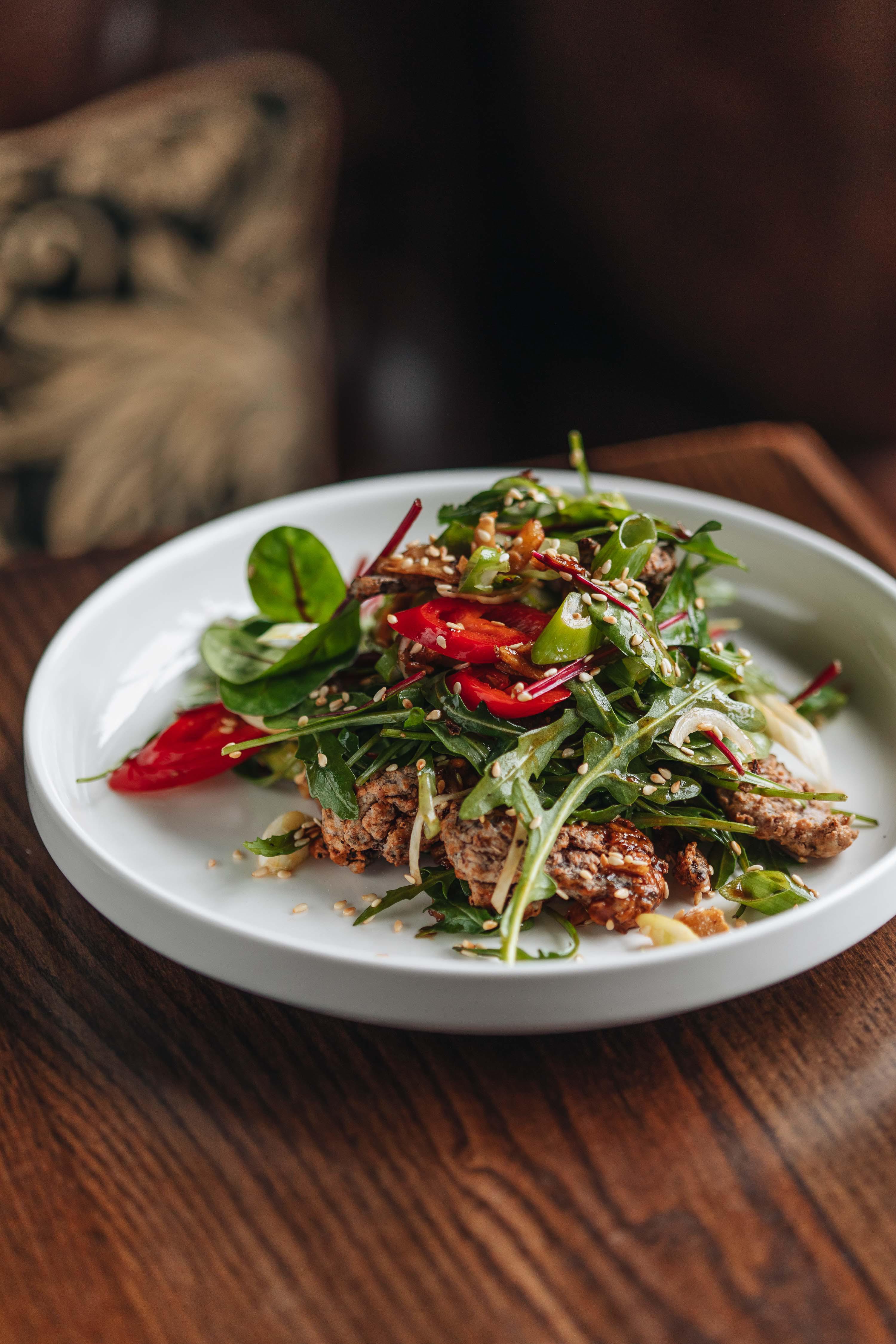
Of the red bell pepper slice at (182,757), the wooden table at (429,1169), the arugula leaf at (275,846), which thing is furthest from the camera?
the red bell pepper slice at (182,757)

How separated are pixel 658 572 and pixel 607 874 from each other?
0.66 metres

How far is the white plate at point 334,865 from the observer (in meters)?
1.36

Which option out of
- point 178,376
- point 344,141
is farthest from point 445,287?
point 178,376

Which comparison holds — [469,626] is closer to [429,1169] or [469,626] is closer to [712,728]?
[712,728]

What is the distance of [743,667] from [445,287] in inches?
142

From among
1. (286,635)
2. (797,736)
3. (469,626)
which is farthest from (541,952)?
(286,635)

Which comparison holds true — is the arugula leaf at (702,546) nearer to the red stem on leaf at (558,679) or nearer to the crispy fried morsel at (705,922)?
the red stem on leaf at (558,679)

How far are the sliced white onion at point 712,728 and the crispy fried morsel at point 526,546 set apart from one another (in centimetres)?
36

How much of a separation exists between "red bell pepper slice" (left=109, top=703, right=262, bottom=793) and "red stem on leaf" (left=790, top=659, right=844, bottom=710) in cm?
103

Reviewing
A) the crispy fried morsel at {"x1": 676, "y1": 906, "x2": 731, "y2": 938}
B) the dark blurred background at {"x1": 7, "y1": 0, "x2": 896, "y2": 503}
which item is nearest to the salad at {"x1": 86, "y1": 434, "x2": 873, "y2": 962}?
the crispy fried morsel at {"x1": 676, "y1": 906, "x2": 731, "y2": 938}

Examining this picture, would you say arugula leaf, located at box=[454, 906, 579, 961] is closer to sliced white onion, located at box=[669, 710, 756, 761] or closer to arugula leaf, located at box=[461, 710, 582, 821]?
arugula leaf, located at box=[461, 710, 582, 821]

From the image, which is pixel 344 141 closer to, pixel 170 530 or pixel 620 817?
pixel 170 530

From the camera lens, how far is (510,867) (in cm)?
158

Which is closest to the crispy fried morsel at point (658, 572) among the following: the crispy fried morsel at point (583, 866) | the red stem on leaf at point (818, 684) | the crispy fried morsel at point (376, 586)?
the red stem on leaf at point (818, 684)
